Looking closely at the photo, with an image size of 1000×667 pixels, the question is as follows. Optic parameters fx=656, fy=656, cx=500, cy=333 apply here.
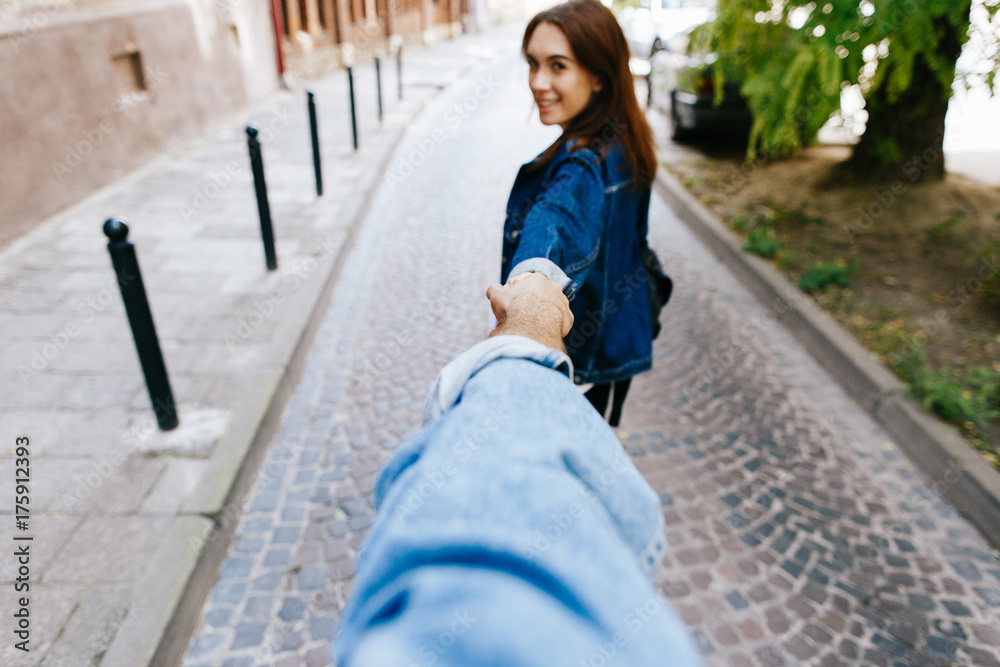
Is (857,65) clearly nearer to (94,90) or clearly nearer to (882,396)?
(882,396)

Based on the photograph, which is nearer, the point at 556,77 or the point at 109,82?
the point at 556,77

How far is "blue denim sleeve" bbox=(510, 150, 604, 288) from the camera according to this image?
1536mm

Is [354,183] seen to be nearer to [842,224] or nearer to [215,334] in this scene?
[215,334]

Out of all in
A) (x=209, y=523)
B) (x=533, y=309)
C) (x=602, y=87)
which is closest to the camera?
(x=533, y=309)

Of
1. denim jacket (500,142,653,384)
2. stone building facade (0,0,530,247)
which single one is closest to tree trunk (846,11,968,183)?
denim jacket (500,142,653,384)

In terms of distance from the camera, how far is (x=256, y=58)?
38.9ft

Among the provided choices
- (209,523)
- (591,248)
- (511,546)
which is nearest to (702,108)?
(591,248)

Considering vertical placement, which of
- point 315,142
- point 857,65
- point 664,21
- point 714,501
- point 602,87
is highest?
point 602,87

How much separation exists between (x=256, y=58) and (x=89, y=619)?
11580mm

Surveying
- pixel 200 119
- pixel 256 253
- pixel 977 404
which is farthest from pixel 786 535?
pixel 200 119

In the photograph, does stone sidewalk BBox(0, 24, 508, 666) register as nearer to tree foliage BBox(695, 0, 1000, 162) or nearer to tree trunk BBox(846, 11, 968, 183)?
tree foliage BBox(695, 0, 1000, 162)

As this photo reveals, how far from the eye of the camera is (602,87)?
1.94 meters

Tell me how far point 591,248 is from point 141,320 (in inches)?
92.6

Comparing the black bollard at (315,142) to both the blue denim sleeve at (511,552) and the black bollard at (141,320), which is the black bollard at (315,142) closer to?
the black bollard at (141,320)
